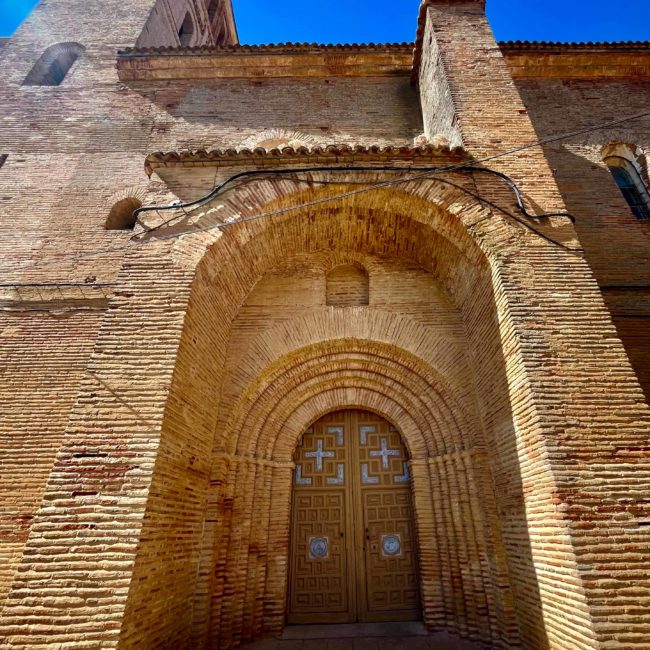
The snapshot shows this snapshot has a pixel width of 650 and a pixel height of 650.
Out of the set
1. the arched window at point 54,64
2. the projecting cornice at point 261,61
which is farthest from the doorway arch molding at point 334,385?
the arched window at point 54,64

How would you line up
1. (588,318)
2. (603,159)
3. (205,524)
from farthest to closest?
(603,159), (205,524), (588,318)

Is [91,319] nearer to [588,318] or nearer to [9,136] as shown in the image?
[9,136]

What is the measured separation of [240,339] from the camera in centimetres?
504

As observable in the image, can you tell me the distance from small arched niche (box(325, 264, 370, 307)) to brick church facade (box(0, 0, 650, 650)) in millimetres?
42

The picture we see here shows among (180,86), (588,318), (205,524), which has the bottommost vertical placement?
(205,524)

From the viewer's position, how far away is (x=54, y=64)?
346 inches

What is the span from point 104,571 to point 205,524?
1322 millimetres

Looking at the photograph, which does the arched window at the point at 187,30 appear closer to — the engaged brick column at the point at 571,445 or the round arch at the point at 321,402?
the round arch at the point at 321,402

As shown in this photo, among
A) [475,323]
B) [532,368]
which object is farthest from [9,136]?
[532,368]

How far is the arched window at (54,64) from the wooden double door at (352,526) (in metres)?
9.47

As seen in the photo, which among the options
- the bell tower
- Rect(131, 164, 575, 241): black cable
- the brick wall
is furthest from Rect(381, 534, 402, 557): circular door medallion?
the bell tower

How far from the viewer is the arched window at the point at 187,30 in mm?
12430

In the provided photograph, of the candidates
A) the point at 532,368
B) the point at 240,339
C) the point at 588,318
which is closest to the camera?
the point at 532,368

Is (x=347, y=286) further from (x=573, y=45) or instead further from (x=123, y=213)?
(x=573, y=45)
